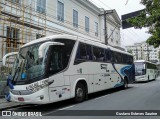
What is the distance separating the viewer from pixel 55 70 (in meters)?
9.84

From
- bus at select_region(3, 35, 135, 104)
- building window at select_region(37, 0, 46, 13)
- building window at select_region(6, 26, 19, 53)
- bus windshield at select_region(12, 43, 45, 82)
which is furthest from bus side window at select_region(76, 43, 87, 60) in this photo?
building window at select_region(37, 0, 46, 13)

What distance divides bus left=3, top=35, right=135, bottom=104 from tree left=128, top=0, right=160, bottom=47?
281 cm

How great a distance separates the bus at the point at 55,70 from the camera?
361 inches

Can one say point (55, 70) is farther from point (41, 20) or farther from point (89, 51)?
point (41, 20)

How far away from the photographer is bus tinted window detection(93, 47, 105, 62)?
13.4m

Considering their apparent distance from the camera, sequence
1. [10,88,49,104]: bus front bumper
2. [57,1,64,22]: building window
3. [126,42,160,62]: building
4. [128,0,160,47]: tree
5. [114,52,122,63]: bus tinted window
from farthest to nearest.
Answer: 1. [126,42,160,62]: building
2. [57,1,64,22]: building window
3. [114,52,122,63]: bus tinted window
4. [128,0,160,47]: tree
5. [10,88,49,104]: bus front bumper

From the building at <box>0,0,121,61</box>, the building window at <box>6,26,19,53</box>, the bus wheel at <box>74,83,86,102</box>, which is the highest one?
the building at <box>0,0,121,61</box>

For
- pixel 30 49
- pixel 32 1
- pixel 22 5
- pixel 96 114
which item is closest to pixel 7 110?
pixel 30 49

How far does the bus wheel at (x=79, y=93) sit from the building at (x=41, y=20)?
637 cm

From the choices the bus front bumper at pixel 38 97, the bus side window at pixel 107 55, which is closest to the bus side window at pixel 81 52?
the bus front bumper at pixel 38 97

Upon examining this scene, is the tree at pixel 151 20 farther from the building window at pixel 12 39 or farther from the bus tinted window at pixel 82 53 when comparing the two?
the building window at pixel 12 39

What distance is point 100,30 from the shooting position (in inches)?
1259

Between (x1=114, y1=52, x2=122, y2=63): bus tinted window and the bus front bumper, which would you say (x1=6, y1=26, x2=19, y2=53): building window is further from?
the bus front bumper

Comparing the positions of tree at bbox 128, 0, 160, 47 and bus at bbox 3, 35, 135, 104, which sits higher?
tree at bbox 128, 0, 160, 47
